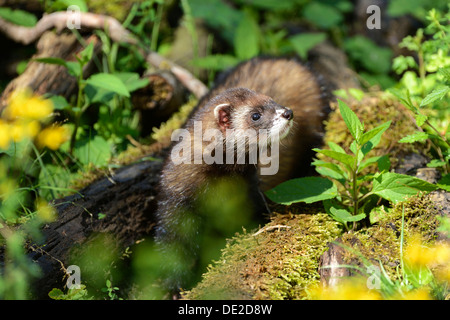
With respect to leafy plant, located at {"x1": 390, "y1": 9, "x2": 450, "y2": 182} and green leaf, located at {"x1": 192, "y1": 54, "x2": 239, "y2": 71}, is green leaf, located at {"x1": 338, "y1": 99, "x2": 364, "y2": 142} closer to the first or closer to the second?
leafy plant, located at {"x1": 390, "y1": 9, "x2": 450, "y2": 182}

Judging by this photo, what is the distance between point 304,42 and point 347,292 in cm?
469

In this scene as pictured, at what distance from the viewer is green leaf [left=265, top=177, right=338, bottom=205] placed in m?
3.26

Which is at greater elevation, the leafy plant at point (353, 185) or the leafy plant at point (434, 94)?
the leafy plant at point (434, 94)

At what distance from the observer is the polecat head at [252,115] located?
3.36 metres

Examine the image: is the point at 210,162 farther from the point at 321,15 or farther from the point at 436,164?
the point at 321,15

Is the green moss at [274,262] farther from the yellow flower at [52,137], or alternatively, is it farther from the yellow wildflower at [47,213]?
the yellow flower at [52,137]

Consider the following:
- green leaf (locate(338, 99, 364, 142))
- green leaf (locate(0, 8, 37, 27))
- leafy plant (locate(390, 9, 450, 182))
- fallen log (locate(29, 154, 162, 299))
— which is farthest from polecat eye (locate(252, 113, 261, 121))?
green leaf (locate(0, 8, 37, 27))

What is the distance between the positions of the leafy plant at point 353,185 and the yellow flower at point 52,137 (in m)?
2.12

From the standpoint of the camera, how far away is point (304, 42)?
6.39 m

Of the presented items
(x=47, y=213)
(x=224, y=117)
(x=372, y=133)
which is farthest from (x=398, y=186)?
(x=47, y=213)

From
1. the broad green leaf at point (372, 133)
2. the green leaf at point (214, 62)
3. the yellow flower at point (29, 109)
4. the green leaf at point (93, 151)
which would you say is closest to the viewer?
the broad green leaf at point (372, 133)

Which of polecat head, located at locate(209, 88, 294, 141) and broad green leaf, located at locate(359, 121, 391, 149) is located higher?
polecat head, located at locate(209, 88, 294, 141)

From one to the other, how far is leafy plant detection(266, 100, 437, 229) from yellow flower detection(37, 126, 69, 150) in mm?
2122

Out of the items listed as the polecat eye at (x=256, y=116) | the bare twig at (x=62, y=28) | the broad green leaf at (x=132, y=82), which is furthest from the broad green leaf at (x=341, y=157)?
the bare twig at (x=62, y=28)
